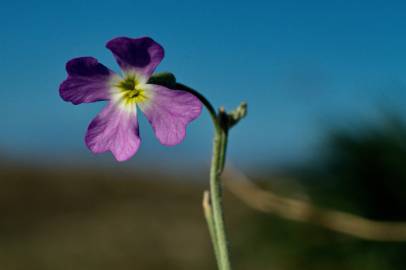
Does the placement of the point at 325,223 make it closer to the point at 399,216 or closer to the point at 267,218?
the point at 399,216

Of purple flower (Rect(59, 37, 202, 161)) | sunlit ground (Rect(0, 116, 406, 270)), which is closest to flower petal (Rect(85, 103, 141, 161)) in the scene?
purple flower (Rect(59, 37, 202, 161))

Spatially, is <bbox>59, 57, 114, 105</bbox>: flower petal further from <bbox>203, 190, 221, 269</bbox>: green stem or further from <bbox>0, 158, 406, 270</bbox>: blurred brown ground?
<bbox>0, 158, 406, 270</bbox>: blurred brown ground

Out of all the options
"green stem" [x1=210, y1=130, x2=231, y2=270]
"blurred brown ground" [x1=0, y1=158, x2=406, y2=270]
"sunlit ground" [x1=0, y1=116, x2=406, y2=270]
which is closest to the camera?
"green stem" [x1=210, y1=130, x2=231, y2=270]

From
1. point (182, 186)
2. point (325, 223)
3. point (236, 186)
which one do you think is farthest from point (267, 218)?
point (182, 186)

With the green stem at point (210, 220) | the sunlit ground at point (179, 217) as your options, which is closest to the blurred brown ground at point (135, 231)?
the sunlit ground at point (179, 217)

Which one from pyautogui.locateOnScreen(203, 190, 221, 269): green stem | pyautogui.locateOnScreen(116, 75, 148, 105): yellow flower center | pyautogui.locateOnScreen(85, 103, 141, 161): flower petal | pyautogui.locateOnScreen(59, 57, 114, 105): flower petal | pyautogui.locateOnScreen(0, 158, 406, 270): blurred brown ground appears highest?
pyautogui.locateOnScreen(59, 57, 114, 105): flower petal
